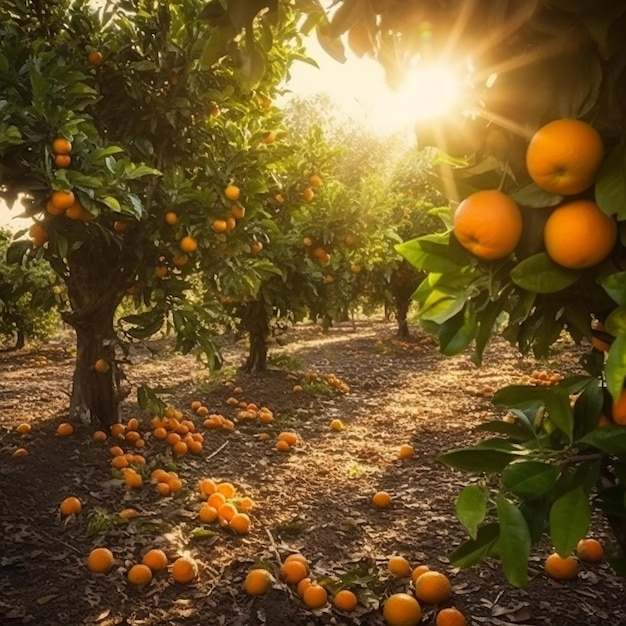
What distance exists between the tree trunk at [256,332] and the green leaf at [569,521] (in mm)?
8166

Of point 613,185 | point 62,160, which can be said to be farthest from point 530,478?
point 62,160

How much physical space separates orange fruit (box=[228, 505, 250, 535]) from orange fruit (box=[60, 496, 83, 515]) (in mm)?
1179

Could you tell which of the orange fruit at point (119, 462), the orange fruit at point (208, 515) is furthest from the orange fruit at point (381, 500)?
the orange fruit at point (119, 462)

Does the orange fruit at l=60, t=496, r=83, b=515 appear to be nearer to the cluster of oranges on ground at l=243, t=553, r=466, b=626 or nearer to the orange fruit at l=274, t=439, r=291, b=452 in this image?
the cluster of oranges on ground at l=243, t=553, r=466, b=626

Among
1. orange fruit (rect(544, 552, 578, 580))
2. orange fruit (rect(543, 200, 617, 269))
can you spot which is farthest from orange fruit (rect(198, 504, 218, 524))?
orange fruit (rect(543, 200, 617, 269))

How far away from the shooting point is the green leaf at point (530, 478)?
1.14m

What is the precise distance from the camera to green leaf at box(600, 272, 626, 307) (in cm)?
109

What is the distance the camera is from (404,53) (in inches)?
55.5

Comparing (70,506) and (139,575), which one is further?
(70,506)

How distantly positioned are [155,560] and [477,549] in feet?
8.40

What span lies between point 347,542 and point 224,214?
303cm

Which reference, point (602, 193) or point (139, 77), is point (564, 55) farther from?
point (139, 77)

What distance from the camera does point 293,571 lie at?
3.15 m

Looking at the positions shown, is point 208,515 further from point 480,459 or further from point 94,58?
point 94,58
